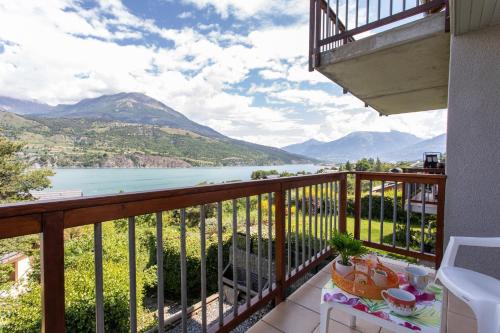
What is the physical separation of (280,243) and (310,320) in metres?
0.59

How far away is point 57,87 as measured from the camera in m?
48.1

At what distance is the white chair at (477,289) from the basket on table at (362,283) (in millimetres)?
264

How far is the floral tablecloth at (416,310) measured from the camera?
1230 mm

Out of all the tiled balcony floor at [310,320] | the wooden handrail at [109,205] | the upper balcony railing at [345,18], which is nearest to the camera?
the wooden handrail at [109,205]

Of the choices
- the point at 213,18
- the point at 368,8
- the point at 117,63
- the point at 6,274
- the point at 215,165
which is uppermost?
the point at 117,63

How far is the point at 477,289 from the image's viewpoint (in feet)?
4.25

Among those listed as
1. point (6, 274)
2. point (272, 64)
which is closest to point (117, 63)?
point (272, 64)

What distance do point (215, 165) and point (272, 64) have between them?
13270mm

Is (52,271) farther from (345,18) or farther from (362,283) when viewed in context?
(345,18)

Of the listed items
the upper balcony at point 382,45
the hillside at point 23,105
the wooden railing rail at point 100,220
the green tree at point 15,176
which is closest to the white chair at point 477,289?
the wooden railing rail at point 100,220

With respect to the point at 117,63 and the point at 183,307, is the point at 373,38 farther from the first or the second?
the point at 117,63

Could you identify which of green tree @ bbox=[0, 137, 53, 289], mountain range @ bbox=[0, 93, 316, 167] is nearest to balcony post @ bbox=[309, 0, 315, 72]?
green tree @ bbox=[0, 137, 53, 289]

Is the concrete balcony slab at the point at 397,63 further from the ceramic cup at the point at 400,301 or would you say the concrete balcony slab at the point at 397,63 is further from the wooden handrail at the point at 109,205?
the ceramic cup at the point at 400,301

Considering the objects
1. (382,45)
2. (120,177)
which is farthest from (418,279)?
(120,177)
